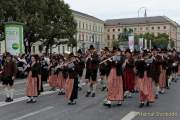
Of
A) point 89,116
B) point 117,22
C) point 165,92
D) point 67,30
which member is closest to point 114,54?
point 89,116

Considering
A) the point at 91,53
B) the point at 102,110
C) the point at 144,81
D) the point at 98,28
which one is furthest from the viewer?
the point at 98,28

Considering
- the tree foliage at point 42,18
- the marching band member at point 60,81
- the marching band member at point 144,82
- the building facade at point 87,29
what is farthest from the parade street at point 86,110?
the building facade at point 87,29

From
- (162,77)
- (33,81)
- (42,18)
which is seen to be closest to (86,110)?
(33,81)

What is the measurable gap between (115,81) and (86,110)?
4.32 ft

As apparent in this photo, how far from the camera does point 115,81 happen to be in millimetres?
13508

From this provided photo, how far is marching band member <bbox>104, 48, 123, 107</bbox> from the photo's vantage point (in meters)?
13.4

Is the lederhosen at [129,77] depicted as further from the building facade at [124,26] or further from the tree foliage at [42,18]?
the building facade at [124,26]

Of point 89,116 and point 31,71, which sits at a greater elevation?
point 31,71

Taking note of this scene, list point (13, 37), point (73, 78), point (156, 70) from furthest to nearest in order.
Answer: point (13, 37) < point (156, 70) < point (73, 78)

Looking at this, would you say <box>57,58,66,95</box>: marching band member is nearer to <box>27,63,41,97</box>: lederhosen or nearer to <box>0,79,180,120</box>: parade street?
<box>0,79,180,120</box>: parade street

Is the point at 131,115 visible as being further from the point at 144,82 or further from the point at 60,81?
the point at 60,81

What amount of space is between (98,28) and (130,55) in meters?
124

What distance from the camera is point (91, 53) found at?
56.2 feet

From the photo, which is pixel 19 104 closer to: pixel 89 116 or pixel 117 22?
pixel 89 116
